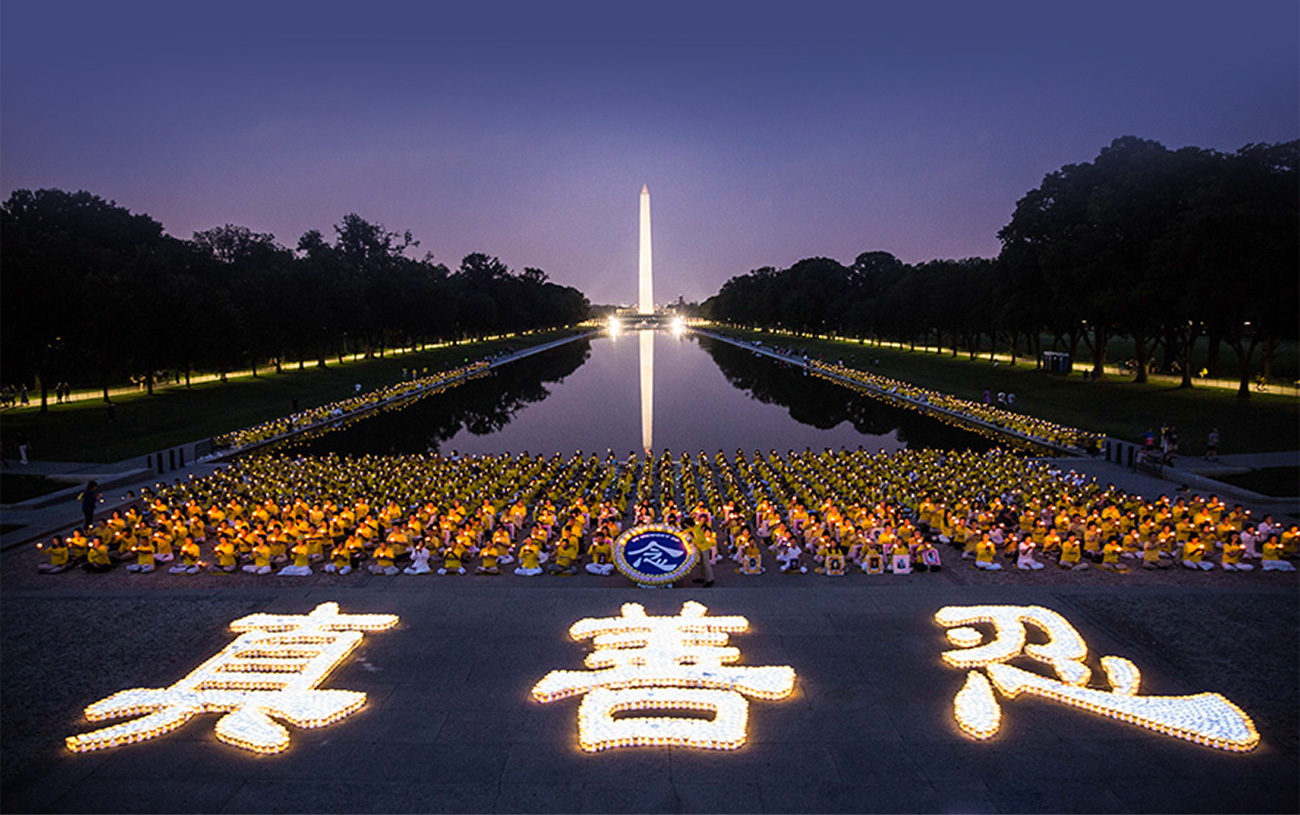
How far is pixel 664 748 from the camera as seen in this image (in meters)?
10.5

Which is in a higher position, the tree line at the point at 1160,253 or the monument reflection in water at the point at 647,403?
the tree line at the point at 1160,253

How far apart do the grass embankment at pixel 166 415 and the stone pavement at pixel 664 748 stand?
84.0 feet

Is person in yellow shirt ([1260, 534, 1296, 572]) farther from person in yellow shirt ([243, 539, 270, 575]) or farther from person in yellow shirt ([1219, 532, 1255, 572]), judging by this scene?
person in yellow shirt ([243, 539, 270, 575])

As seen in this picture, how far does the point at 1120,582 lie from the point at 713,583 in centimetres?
994

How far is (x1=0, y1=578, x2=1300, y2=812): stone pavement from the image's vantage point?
9492mm

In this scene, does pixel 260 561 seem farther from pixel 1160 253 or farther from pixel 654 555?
pixel 1160 253

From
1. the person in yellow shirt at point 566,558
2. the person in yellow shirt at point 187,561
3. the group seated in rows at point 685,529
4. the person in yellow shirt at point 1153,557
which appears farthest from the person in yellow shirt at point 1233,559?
the person in yellow shirt at point 187,561

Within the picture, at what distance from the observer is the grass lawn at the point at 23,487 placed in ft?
88.8

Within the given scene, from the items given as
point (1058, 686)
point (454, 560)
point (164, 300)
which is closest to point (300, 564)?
point (454, 560)

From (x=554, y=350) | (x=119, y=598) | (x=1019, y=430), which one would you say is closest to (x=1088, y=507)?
(x=1019, y=430)

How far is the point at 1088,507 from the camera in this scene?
22297 millimetres

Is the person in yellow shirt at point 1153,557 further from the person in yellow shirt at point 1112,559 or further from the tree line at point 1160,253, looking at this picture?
the tree line at point 1160,253

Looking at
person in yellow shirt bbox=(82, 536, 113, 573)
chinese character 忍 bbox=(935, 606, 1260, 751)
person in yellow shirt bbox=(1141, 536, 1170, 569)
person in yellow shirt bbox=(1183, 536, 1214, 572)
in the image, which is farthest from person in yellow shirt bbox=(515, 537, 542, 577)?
person in yellow shirt bbox=(1183, 536, 1214, 572)

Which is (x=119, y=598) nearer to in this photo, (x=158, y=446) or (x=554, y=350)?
(x=158, y=446)
